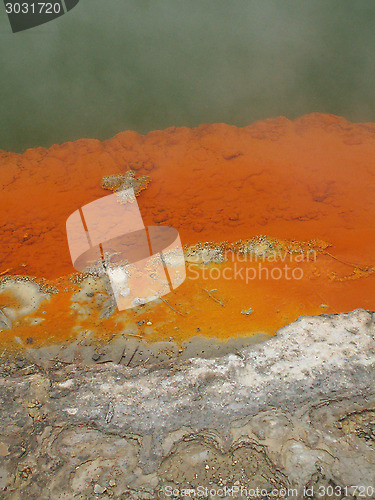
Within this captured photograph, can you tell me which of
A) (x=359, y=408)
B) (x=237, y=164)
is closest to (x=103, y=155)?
(x=237, y=164)

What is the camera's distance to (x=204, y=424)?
9.86 ft

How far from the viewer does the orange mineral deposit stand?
418 centimetres

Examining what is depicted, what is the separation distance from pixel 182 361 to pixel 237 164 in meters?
4.08

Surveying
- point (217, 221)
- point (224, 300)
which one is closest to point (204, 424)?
point (224, 300)

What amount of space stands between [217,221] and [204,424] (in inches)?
126

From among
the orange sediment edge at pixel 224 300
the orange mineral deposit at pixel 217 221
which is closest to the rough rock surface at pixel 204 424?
the orange sediment edge at pixel 224 300

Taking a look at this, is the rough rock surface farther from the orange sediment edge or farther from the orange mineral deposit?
the orange mineral deposit

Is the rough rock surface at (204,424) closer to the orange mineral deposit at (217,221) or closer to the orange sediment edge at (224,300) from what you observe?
the orange sediment edge at (224,300)

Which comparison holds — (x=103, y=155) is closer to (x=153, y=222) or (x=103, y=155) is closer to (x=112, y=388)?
(x=153, y=222)

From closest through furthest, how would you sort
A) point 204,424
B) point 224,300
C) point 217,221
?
1. point 204,424
2. point 224,300
3. point 217,221

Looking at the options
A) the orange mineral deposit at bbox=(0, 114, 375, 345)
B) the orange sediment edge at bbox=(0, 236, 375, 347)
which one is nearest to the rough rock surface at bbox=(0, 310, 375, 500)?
the orange sediment edge at bbox=(0, 236, 375, 347)

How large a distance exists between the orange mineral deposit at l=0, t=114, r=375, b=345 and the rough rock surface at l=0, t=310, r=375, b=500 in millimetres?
578

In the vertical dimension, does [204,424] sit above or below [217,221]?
below

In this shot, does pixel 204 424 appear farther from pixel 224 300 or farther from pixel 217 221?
pixel 217 221
